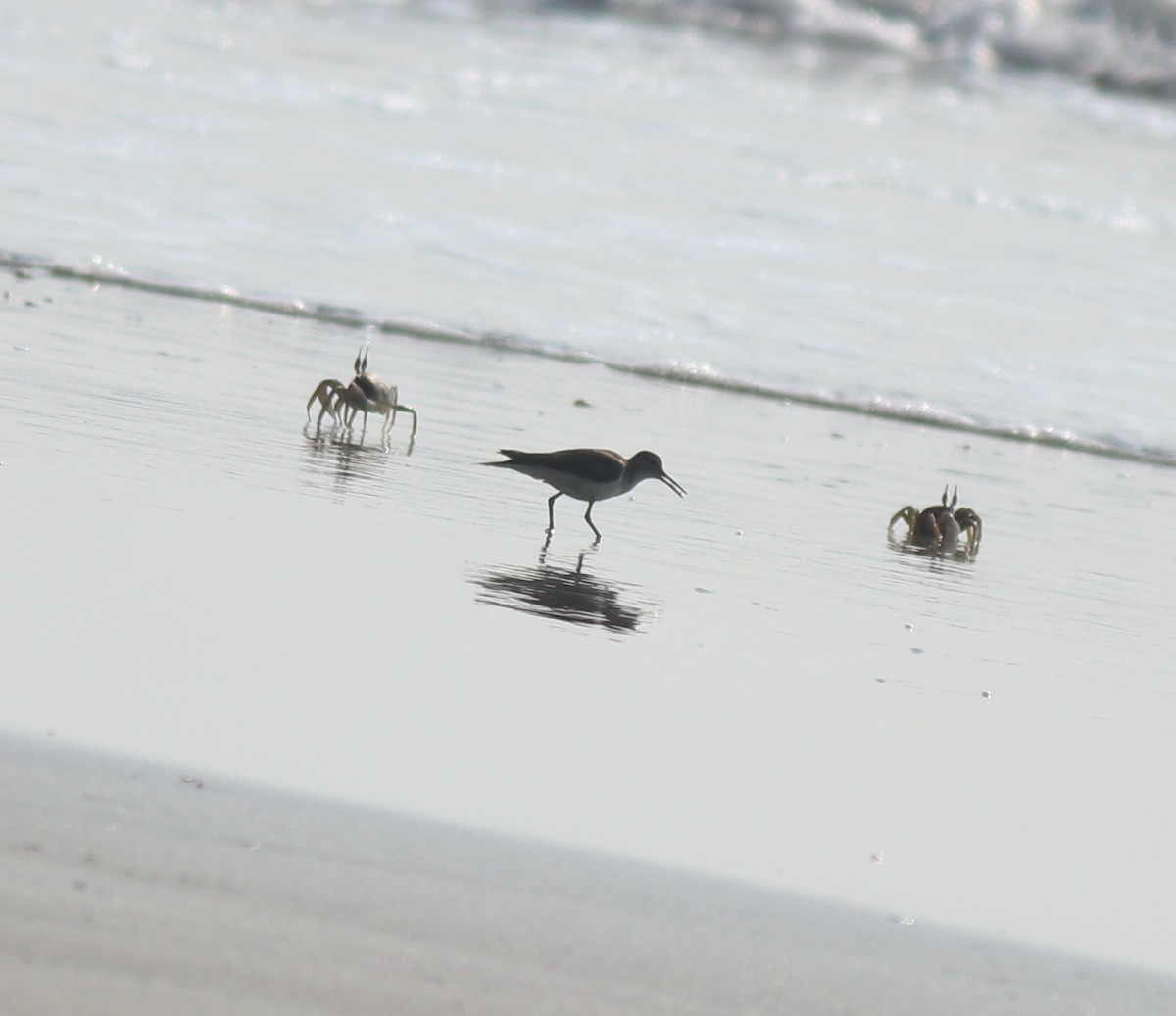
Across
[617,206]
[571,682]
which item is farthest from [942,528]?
[617,206]

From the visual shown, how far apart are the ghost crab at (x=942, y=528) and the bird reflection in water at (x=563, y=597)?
2.28 metres

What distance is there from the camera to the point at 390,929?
330 centimetres

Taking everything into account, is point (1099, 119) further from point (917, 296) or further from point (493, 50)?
point (917, 296)

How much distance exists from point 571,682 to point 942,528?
12.9 ft

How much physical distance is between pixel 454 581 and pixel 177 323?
666 centimetres

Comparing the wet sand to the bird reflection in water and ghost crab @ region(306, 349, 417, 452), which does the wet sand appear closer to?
the bird reflection in water

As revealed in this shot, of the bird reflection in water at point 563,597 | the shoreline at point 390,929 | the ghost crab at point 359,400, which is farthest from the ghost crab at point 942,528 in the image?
the shoreline at point 390,929

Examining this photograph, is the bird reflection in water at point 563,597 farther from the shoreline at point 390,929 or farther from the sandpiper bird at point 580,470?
the shoreline at point 390,929

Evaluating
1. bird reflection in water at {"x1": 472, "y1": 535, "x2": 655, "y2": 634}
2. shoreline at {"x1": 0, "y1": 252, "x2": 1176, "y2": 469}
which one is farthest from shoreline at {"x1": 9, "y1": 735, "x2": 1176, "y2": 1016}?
shoreline at {"x1": 0, "y1": 252, "x2": 1176, "y2": 469}

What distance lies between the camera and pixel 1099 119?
113ft

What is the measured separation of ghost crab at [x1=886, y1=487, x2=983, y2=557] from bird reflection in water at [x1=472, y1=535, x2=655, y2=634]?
2279 millimetres

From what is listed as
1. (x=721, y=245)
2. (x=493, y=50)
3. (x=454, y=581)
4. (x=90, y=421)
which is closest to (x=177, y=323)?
(x=90, y=421)

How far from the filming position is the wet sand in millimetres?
3744

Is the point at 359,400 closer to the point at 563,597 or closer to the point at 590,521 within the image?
the point at 590,521
